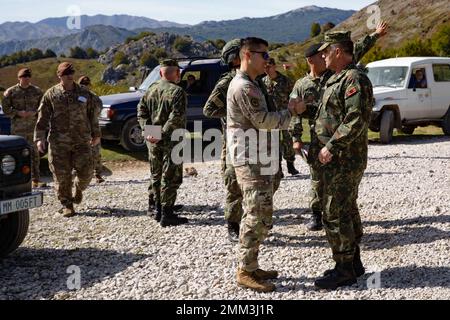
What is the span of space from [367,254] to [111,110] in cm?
745

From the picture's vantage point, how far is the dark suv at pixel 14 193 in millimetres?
5031

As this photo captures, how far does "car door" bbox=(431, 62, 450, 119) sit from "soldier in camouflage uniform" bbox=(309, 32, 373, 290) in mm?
10038

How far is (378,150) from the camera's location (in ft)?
39.5

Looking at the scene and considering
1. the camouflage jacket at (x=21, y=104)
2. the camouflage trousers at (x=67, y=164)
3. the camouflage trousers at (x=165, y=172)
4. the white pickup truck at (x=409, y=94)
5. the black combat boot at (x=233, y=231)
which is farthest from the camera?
the white pickup truck at (x=409, y=94)

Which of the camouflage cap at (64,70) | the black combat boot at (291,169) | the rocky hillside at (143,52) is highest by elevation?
the rocky hillside at (143,52)

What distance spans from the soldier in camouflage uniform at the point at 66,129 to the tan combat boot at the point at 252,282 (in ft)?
10.8

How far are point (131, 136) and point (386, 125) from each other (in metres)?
5.66

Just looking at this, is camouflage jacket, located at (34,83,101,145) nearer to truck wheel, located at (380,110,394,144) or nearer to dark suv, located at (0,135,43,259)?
dark suv, located at (0,135,43,259)

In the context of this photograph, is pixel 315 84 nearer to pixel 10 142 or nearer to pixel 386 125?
pixel 10 142

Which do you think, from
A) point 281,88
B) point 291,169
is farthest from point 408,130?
point 281,88

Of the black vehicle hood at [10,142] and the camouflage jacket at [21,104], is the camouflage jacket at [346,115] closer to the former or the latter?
the black vehicle hood at [10,142]

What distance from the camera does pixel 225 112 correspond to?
5828mm

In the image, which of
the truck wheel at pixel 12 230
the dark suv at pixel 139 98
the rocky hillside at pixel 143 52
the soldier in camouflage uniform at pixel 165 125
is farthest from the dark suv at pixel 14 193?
the rocky hillside at pixel 143 52
